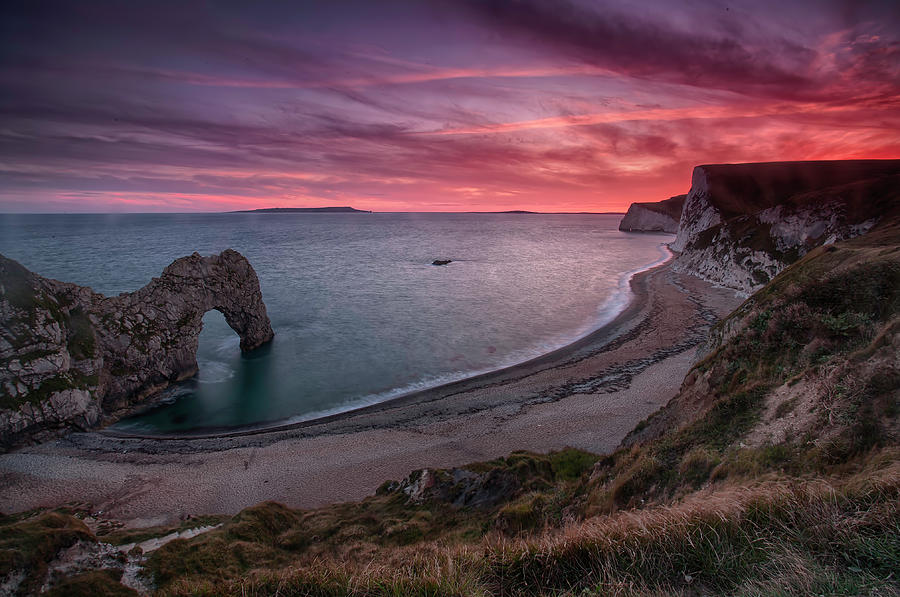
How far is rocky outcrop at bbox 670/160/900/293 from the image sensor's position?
40719 mm

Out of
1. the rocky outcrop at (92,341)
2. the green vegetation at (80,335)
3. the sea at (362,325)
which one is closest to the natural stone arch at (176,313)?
the rocky outcrop at (92,341)

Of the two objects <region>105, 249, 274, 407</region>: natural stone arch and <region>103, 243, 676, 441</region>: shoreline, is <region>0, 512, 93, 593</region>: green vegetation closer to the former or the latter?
<region>103, 243, 676, 441</region>: shoreline

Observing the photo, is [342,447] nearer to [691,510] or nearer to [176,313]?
[691,510]

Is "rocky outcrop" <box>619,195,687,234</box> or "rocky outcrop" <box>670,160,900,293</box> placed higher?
"rocky outcrop" <box>619,195,687,234</box>

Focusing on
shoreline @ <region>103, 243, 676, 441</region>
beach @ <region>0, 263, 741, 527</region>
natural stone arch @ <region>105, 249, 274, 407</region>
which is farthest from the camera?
natural stone arch @ <region>105, 249, 274, 407</region>

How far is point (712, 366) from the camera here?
455 inches

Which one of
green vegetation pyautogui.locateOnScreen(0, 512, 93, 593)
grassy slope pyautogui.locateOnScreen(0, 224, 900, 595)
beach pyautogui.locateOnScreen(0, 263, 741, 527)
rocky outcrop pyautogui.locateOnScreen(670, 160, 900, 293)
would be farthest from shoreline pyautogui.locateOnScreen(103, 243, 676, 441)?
rocky outcrop pyautogui.locateOnScreen(670, 160, 900, 293)

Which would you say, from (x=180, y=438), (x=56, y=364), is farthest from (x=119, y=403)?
(x=180, y=438)

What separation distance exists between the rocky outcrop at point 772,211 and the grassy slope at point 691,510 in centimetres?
3596

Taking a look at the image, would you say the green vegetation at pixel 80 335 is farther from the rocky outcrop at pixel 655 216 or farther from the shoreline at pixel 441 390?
the rocky outcrop at pixel 655 216

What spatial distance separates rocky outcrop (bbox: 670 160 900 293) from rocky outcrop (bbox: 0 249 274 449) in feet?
178

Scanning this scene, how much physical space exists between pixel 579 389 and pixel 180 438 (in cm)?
2118

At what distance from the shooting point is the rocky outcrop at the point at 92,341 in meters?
17.9

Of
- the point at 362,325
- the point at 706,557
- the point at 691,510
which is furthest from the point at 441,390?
the point at 706,557
